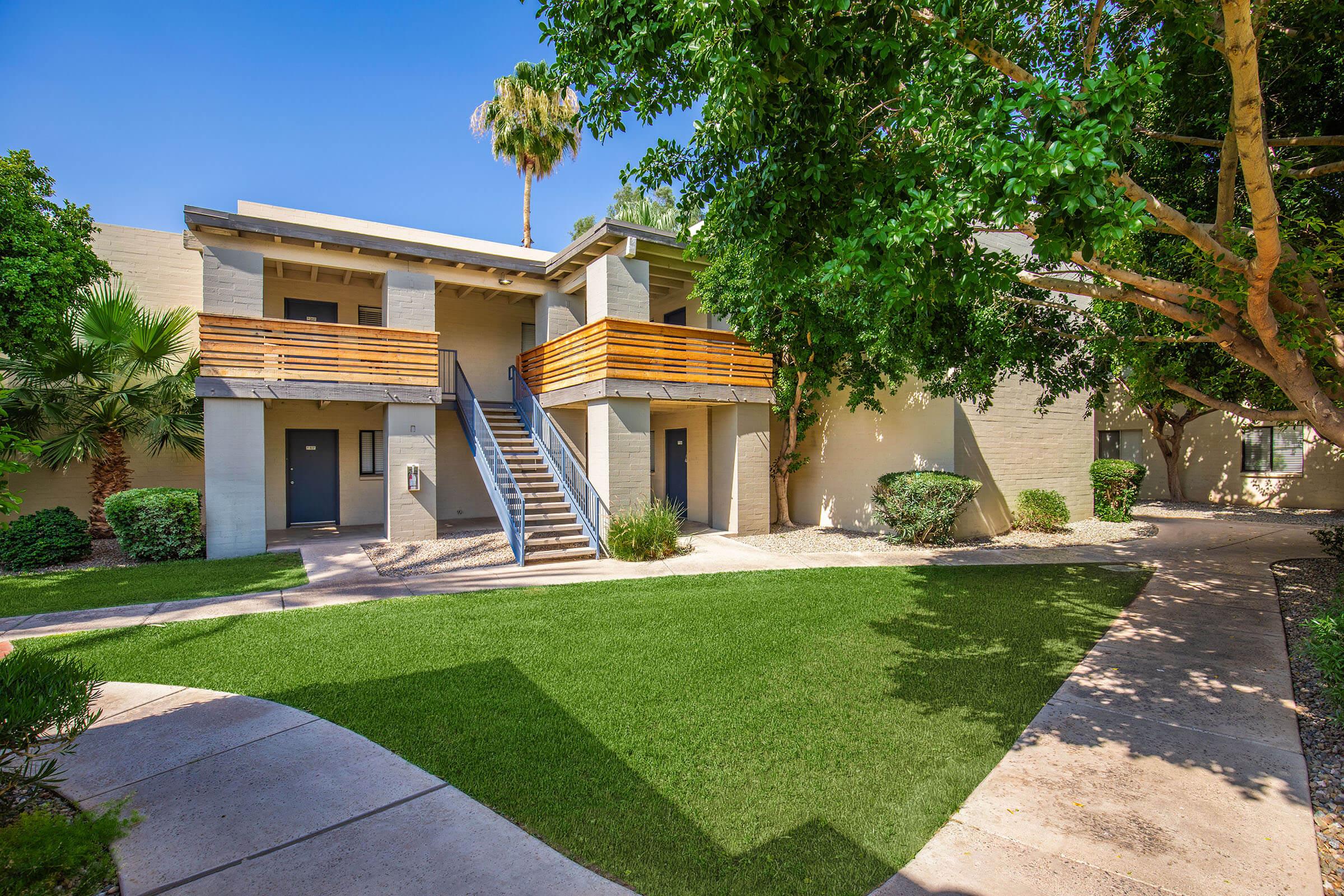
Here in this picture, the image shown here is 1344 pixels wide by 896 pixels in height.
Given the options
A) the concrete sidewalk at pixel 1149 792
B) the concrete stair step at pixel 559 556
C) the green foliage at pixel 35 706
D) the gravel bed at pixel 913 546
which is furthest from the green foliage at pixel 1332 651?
the concrete stair step at pixel 559 556

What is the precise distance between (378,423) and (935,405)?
12811mm

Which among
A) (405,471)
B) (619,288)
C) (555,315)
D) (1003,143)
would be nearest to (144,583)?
(405,471)

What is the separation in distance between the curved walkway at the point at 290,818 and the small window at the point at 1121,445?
24.1 meters

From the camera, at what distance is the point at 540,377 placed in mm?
14734

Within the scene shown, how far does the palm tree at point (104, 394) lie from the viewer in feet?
37.0

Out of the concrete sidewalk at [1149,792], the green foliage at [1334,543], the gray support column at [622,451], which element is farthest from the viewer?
the gray support column at [622,451]

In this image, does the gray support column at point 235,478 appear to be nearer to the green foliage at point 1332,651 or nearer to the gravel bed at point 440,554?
the gravel bed at point 440,554

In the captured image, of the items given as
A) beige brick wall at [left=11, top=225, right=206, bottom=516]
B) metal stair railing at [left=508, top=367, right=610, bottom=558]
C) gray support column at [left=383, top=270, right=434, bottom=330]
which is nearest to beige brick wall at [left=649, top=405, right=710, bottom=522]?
metal stair railing at [left=508, top=367, right=610, bottom=558]

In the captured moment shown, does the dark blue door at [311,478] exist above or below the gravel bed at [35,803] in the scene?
above

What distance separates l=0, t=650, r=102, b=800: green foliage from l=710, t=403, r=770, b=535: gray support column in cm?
1115

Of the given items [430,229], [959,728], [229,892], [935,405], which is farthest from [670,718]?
[430,229]

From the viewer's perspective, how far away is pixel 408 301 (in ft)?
42.8

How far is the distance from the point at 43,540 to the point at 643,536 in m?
9.79

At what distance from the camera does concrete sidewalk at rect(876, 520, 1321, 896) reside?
2877 mm
